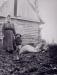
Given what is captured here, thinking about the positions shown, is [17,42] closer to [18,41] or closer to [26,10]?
[18,41]

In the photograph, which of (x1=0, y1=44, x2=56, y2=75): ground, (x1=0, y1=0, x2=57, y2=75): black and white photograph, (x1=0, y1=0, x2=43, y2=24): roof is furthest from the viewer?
(x1=0, y1=0, x2=43, y2=24): roof

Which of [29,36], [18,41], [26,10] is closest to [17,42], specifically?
[18,41]

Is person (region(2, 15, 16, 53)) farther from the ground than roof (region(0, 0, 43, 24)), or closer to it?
closer to it

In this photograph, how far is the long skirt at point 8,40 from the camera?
231cm

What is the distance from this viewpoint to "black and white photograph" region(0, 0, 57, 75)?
2266mm

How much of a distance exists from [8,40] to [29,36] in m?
0.39

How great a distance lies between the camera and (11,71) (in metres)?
2.12

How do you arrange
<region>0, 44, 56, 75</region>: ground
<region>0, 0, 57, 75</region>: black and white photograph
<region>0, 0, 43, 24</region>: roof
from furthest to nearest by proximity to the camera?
<region>0, 0, 43, 24</region>: roof, <region>0, 0, 57, 75</region>: black and white photograph, <region>0, 44, 56, 75</region>: ground

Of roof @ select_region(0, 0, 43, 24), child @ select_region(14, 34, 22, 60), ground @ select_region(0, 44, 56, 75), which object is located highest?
roof @ select_region(0, 0, 43, 24)

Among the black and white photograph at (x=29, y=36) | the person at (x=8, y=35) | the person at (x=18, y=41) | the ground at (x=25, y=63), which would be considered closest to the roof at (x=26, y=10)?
the black and white photograph at (x=29, y=36)

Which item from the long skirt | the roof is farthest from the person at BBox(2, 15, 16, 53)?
the roof

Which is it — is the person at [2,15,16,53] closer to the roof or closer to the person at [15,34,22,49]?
the person at [15,34,22,49]

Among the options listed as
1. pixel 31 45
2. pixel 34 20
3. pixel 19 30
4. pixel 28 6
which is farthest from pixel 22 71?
pixel 28 6

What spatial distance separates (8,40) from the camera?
235cm
